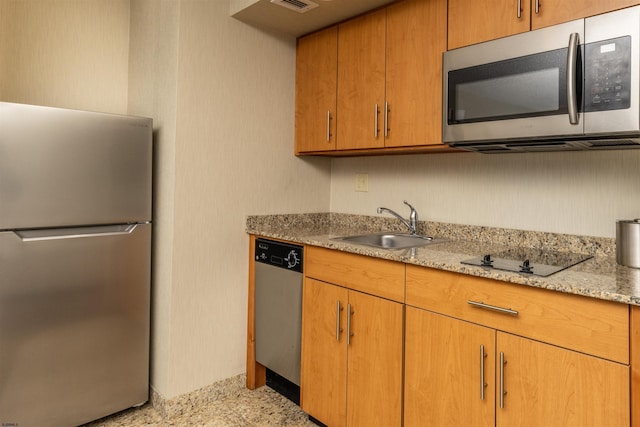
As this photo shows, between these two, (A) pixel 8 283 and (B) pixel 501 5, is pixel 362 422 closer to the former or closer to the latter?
(A) pixel 8 283

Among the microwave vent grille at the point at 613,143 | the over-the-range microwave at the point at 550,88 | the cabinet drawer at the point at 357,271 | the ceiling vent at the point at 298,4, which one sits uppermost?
the ceiling vent at the point at 298,4

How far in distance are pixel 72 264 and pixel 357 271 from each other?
1.26 meters

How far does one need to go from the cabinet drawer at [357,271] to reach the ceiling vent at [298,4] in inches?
47.7

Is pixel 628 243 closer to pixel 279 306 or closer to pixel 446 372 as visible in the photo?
pixel 446 372

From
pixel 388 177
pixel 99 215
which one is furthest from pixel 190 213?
pixel 388 177

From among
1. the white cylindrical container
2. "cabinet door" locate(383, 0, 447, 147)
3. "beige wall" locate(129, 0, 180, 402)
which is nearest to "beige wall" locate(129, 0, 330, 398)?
"beige wall" locate(129, 0, 180, 402)

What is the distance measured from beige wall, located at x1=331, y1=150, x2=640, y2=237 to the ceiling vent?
94 centimetres

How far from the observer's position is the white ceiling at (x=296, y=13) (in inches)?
78.0

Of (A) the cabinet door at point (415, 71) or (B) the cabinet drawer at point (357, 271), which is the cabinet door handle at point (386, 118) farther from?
(B) the cabinet drawer at point (357, 271)

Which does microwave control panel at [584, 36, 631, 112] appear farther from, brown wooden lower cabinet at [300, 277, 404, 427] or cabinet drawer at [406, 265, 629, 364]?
brown wooden lower cabinet at [300, 277, 404, 427]

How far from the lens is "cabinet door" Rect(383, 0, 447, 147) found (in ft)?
5.81

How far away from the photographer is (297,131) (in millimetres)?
2486

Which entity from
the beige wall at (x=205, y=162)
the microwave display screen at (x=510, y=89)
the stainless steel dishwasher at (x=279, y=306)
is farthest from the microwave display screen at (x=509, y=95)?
the beige wall at (x=205, y=162)

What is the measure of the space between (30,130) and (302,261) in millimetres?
1292
